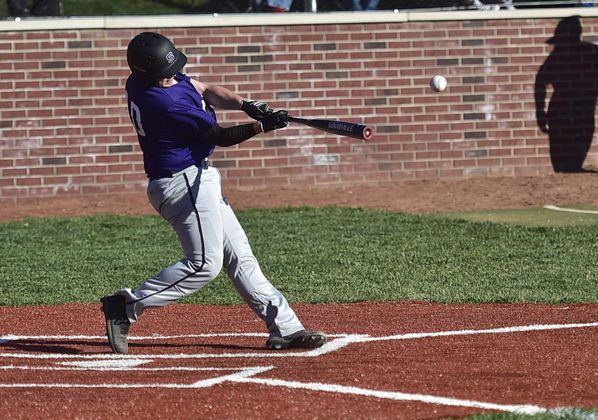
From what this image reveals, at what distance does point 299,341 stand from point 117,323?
1008 millimetres

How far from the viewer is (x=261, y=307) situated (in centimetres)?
674

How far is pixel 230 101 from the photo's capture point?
22.5ft

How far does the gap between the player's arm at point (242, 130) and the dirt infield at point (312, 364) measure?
116 centimetres

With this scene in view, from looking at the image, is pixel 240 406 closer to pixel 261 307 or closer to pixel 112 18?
pixel 261 307

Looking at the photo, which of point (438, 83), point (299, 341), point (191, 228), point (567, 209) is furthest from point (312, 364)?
point (438, 83)

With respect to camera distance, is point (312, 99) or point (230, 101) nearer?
point (230, 101)

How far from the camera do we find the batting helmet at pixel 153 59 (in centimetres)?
643

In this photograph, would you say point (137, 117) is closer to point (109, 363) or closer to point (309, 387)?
point (109, 363)

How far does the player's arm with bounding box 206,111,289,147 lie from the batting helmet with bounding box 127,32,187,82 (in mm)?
408

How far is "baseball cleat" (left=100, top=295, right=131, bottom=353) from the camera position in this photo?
6.61 metres

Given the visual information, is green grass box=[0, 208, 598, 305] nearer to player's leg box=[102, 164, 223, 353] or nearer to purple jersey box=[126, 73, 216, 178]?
player's leg box=[102, 164, 223, 353]

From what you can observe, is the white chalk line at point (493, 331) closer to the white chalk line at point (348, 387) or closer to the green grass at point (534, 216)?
the white chalk line at point (348, 387)

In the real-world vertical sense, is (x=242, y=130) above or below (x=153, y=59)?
below

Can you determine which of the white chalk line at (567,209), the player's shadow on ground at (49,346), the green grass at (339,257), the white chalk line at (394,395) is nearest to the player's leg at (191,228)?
the player's shadow on ground at (49,346)
